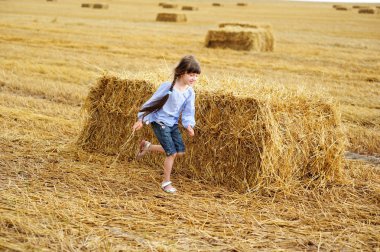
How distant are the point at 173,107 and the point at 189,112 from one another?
0.18m

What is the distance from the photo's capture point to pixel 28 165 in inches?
236

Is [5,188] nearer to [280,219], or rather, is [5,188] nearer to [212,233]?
[212,233]

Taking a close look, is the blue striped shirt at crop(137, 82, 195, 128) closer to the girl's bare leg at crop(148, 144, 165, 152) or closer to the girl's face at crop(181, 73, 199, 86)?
the girl's face at crop(181, 73, 199, 86)

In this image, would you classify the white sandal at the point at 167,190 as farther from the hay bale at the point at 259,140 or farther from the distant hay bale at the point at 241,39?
the distant hay bale at the point at 241,39

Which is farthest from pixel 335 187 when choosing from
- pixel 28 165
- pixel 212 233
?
pixel 28 165

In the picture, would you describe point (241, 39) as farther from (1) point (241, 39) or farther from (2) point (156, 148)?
(2) point (156, 148)

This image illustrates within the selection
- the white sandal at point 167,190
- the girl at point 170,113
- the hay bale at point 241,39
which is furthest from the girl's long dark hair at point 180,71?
the hay bale at point 241,39

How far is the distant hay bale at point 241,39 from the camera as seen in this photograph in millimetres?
17328

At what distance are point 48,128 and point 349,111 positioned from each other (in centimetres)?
496

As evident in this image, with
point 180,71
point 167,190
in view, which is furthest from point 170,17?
point 167,190

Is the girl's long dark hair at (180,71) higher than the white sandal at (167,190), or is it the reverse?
the girl's long dark hair at (180,71)

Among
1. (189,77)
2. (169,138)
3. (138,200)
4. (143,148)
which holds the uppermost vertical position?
(189,77)

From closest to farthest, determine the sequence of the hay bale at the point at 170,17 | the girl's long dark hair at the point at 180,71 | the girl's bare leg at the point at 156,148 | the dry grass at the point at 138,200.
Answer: the dry grass at the point at 138,200
the girl's long dark hair at the point at 180,71
the girl's bare leg at the point at 156,148
the hay bale at the point at 170,17

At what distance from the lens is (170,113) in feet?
17.9
